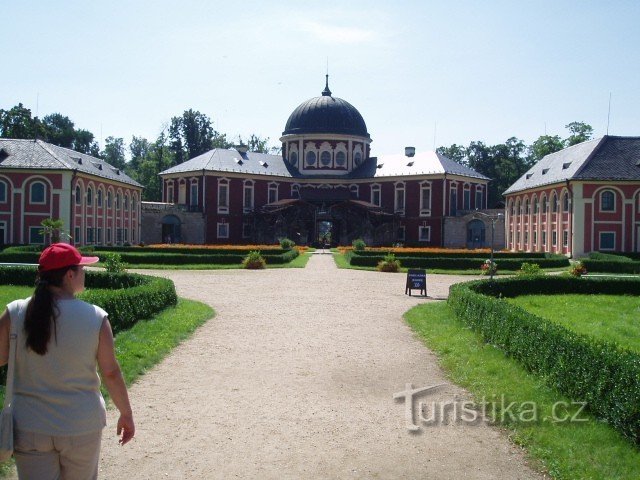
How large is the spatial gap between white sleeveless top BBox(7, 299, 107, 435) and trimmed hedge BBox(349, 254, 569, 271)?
32.6 meters

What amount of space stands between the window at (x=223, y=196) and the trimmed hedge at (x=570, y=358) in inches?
1970

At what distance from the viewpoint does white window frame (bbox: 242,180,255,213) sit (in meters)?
64.9

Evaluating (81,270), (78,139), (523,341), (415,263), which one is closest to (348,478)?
(81,270)

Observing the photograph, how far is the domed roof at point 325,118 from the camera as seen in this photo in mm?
69062

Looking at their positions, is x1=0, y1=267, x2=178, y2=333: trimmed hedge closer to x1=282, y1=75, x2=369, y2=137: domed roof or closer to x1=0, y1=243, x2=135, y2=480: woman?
x1=0, y1=243, x2=135, y2=480: woman

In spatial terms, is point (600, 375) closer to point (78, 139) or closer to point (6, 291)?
point (6, 291)

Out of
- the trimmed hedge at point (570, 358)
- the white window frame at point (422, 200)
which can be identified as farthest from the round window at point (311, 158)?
the trimmed hedge at point (570, 358)

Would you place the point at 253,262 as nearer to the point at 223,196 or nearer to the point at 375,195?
the point at 223,196

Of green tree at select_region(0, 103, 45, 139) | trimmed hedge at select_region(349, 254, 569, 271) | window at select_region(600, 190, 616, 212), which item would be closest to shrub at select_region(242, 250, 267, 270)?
trimmed hedge at select_region(349, 254, 569, 271)

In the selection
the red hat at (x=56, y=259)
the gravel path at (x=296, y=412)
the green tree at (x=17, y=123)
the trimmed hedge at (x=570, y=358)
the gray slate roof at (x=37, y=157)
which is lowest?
the gravel path at (x=296, y=412)

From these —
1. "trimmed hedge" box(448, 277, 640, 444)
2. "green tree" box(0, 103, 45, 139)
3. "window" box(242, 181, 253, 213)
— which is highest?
"green tree" box(0, 103, 45, 139)

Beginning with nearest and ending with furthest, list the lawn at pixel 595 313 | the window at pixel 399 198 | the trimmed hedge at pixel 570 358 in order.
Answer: the trimmed hedge at pixel 570 358 < the lawn at pixel 595 313 < the window at pixel 399 198

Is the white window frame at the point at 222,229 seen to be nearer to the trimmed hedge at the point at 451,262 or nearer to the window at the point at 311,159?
the window at the point at 311,159

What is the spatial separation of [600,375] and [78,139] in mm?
90763
